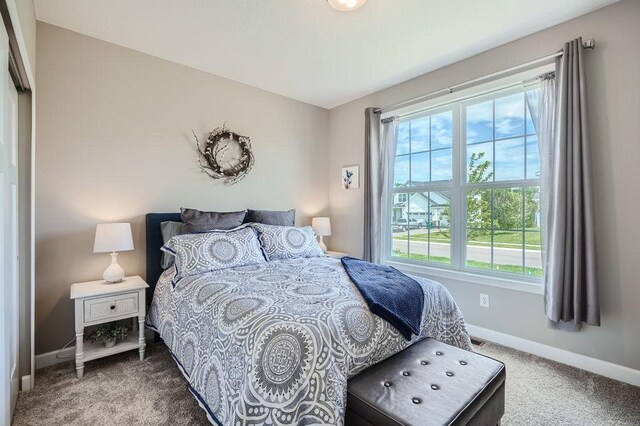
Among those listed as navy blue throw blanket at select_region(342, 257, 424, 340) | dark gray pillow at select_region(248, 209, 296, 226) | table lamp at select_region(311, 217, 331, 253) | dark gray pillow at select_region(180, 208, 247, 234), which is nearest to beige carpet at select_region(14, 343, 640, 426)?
navy blue throw blanket at select_region(342, 257, 424, 340)

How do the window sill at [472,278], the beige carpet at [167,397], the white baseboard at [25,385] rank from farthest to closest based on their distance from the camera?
the window sill at [472,278]
the white baseboard at [25,385]
the beige carpet at [167,397]

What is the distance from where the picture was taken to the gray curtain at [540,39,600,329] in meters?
2.09

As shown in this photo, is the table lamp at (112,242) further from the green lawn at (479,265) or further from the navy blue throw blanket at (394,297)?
the green lawn at (479,265)

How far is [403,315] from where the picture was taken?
1.62 meters

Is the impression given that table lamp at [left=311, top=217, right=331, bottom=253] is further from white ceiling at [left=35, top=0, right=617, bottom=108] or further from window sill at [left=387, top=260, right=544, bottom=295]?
white ceiling at [left=35, top=0, right=617, bottom=108]

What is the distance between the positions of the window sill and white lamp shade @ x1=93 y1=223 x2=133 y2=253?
2640 mm

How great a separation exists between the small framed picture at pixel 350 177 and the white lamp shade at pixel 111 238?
2495 millimetres

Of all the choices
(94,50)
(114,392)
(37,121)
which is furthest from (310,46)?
(114,392)

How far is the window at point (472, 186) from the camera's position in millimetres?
2566

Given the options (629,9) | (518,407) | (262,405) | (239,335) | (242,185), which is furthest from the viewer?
(242,185)

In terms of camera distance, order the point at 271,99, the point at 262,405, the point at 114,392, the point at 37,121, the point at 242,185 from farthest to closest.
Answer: the point at 271,99
the point at 242,185
the point at 37,121
the point at 114,392
the point at 262,405

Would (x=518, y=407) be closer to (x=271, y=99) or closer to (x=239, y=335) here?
(x=239, y=335)

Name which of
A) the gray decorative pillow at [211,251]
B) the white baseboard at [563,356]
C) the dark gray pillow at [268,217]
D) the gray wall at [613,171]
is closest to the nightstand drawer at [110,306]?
the gray decorative pillow at [211,251]

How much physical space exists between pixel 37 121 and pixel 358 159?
9.92ft
